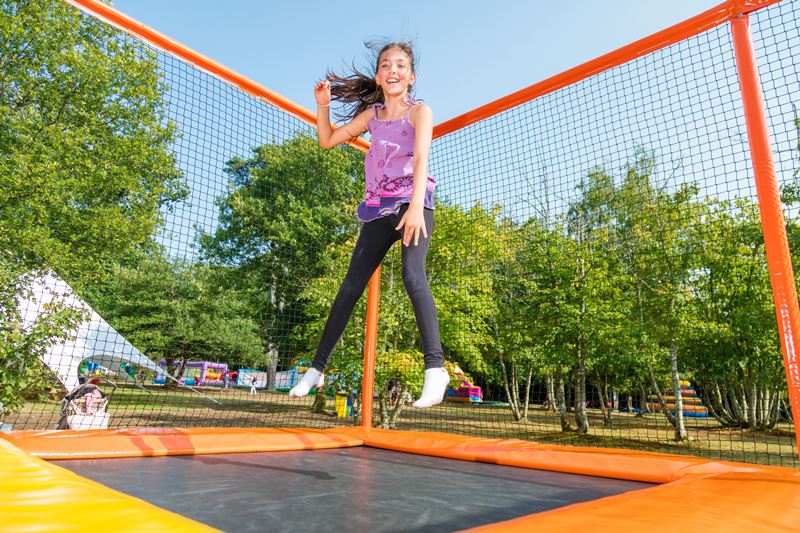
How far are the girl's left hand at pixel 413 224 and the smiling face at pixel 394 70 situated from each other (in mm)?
549

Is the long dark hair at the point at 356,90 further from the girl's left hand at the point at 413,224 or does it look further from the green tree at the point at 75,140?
the green tree at the point at 75,140

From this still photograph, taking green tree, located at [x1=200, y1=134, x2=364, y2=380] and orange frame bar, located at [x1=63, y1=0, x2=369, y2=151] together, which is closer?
orange frame bar, located at [x1=63, y1=0, x2=369, y2=151]

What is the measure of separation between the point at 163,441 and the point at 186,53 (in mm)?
1967

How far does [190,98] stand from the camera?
10.5 feet

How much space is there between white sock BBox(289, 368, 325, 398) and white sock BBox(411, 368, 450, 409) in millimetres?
375

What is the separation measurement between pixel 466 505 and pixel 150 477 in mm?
876

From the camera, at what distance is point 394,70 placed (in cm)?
181

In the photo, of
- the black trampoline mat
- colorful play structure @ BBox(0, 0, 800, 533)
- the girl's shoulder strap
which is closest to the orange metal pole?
colorful play structure @ BBox(0, 0, 800, 533)

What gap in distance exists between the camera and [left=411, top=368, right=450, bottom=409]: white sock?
56.9 inches

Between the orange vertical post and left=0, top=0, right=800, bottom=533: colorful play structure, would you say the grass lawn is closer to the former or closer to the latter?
the orange vertical post

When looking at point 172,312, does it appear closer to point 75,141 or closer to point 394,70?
point 75,141

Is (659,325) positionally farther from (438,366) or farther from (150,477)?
(150,477)

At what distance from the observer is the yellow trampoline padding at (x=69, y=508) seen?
0.67 metres

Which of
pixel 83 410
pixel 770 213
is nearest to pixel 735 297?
pixel 770 213
